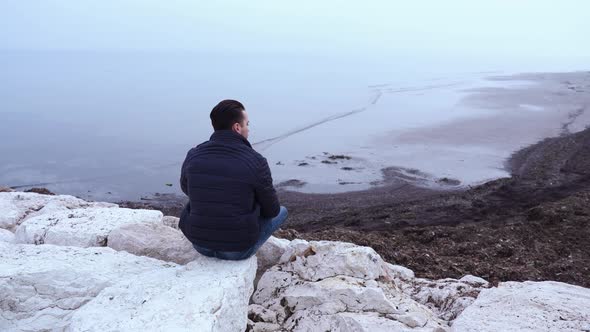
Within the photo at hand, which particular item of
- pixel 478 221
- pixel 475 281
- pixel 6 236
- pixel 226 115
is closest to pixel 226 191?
pixel 226 115

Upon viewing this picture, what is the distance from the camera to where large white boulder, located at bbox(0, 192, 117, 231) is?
7.37 metres

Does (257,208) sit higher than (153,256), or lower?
higher

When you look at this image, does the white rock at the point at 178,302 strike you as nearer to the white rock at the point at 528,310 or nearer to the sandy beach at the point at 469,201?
the white rock at the point at 528,310

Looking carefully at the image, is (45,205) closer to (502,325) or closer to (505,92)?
(502,325)

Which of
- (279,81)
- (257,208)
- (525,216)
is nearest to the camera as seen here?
(257,208)

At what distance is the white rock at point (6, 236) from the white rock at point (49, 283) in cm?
128

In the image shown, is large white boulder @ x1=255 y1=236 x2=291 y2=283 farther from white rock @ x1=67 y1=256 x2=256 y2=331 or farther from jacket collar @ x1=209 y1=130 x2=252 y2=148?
jacket collar @ x1=209 y1=130 x2=252 y2=148

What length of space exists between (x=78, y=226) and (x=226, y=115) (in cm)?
282

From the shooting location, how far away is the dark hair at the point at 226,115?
4.71 metres

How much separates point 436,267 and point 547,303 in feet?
8.15

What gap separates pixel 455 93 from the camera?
33.7 m

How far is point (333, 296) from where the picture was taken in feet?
16.2

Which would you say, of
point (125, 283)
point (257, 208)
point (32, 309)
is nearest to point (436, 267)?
point (257, 208)

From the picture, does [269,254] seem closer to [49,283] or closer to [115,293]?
[115,293]
